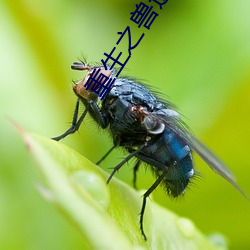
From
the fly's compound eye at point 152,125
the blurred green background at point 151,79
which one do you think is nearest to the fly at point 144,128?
the fly's compound eye at point 152,125

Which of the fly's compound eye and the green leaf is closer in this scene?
the green leaf

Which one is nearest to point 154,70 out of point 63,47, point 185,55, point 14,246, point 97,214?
point 185,55

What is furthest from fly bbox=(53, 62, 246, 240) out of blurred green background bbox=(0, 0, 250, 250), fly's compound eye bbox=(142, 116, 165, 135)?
blurred green background bbox=(0, 0, 250, 250)

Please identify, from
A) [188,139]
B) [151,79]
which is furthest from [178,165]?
[151,79]

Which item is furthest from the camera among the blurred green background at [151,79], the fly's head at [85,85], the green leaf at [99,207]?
the blurred green background at [151,79]

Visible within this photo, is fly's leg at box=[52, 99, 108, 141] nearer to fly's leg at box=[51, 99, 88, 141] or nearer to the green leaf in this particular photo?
fly's leg at box=[51, 99, 88, 141]

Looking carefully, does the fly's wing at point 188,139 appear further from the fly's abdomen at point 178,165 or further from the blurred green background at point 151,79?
the blurred green background at point 151,79
